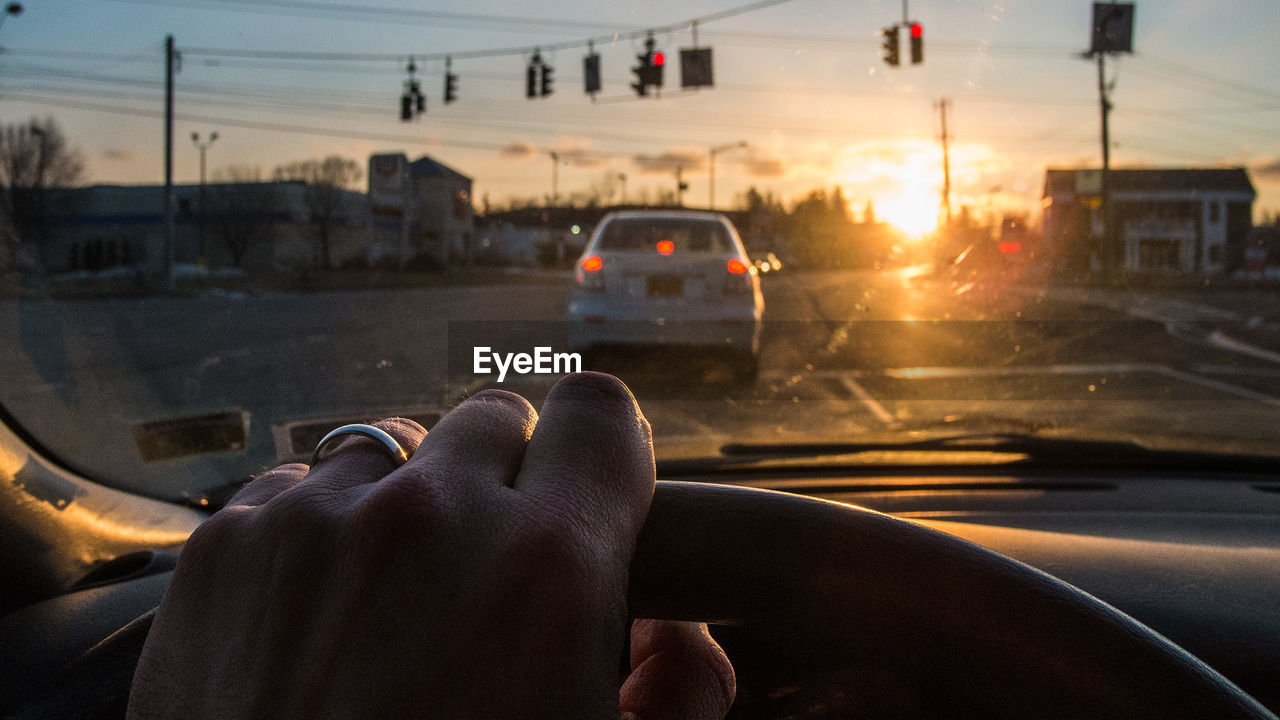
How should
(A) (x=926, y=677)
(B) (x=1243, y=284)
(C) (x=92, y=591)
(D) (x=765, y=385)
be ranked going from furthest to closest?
(D) (x=765, y=385), (B) (x=1243, y=284), (C) (x=92, y=591), (A) (x=926, y=677)

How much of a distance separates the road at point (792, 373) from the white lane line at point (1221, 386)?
0.03 metres

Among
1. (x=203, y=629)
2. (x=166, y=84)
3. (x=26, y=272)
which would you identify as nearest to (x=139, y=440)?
(x=26, y=272)

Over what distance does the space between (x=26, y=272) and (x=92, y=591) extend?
2.58m

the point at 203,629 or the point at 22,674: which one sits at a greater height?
the point at 203,629

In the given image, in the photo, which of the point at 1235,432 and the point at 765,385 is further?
the point at 765,385

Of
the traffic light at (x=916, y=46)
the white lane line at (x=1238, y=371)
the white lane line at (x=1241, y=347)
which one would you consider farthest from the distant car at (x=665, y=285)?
the white lane line at (x=1241, y=347)

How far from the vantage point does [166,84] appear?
417 cm

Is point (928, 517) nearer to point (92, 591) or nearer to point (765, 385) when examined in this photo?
point (92, 591)

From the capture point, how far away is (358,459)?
35.1 inches

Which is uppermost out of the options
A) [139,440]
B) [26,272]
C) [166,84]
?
[166,84]

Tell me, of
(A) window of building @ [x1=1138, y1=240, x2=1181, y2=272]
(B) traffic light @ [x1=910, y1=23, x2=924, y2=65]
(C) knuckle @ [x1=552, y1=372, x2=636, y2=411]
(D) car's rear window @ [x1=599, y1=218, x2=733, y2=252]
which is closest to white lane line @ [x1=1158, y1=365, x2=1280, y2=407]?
(A) window of building @ [x1=1138, y1=240, x2=1181, y2=272]

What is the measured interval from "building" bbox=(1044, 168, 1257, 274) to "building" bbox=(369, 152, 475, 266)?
3104 millimetres

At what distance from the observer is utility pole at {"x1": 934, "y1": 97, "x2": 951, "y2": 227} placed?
389 centimetres

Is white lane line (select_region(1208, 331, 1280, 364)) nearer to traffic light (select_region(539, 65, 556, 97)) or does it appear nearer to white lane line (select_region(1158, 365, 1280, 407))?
white lane line (select_region(1158, 365, 1280, 407))
